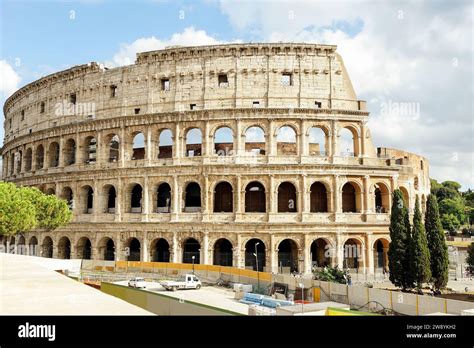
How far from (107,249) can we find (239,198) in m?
12.8

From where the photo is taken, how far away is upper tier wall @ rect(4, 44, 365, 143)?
3177 cm

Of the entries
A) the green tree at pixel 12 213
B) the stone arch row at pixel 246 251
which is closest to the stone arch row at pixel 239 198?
the stone arch row at pixel 246 251

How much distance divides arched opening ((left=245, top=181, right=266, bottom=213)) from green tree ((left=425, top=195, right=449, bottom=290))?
11.8 meters

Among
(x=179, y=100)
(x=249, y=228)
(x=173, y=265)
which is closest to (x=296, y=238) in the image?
(x=249, y=228)

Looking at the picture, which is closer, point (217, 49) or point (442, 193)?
point (217, 49)

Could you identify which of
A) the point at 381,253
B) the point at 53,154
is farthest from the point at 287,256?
the point at 53,154

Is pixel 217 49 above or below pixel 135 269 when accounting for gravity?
above

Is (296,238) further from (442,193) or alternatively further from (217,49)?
(442,193)

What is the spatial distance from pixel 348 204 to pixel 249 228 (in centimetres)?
836

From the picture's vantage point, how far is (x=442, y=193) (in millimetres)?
82688

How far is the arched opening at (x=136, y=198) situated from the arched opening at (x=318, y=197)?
1392 cm

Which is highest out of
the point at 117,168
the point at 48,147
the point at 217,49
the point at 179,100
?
the point at 217,49
